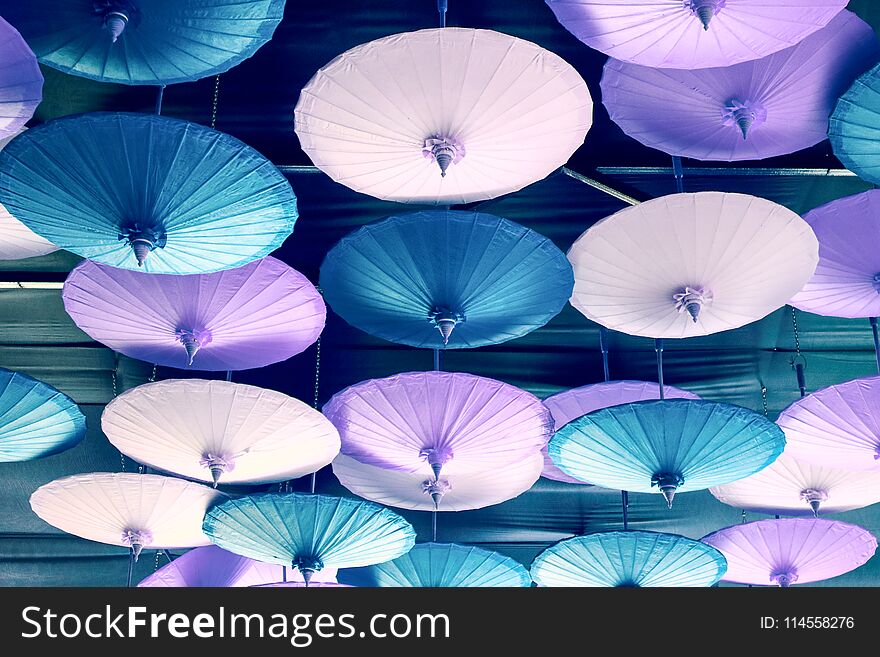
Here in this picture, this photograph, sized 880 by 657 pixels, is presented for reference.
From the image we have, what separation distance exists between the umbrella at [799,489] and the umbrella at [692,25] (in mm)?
4358

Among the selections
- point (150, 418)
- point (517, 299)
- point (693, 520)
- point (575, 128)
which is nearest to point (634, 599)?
point (575, 128)

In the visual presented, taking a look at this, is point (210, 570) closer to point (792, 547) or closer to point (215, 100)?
point (215, 100)

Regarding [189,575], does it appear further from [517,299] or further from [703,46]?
[703,46]

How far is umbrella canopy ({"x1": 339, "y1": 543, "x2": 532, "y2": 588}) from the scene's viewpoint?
8.41 meters

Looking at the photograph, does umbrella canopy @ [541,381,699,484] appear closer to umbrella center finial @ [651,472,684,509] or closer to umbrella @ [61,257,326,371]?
umbrella center finial @ [651,472,684,509]

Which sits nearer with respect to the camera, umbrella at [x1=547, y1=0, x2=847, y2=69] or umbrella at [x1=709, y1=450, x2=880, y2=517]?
umbrella at [x1=547, y1=0, x2=847, y2=69]

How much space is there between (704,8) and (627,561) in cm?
459

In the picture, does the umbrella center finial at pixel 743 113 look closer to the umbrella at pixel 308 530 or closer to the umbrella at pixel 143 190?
the umbrella at pixel 143 190

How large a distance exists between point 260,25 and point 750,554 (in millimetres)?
6570

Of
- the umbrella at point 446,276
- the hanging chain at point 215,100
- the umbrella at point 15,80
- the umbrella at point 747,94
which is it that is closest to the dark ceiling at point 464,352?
the hanging chain at point 215,100

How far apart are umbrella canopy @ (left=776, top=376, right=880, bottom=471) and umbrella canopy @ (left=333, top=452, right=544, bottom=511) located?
2134 mm

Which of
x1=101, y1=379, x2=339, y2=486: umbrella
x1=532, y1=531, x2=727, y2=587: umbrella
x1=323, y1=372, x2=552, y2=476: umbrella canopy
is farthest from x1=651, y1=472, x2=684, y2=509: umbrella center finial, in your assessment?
x1=101, y1=379, x2=339, y2=486: umbrella

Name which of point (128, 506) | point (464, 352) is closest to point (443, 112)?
point (464, 352)

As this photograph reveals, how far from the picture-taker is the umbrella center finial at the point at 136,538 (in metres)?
8.84
